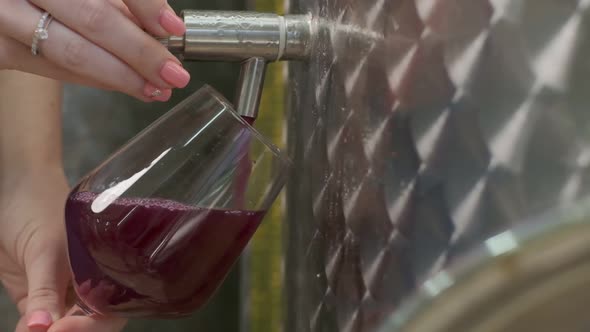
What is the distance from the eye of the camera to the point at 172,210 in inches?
20.7

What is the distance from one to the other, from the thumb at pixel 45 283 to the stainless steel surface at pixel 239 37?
0.23 metres

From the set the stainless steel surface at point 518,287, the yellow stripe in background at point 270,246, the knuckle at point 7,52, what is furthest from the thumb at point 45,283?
the stainless steel surface at point 518,287

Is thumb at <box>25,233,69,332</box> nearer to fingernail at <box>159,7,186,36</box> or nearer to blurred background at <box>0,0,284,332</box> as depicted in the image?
fingernail at <box>159,7,186,36</box>

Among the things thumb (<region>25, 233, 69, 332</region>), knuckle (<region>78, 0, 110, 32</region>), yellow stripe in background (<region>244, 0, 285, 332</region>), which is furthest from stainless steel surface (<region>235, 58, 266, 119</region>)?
yellow stripe in background (<region>244, 0, 285, 332</region>)

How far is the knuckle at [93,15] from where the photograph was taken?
53 cm

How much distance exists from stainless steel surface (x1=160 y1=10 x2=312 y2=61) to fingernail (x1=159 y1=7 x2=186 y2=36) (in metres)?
0.04

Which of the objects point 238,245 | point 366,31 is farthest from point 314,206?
point 366,31

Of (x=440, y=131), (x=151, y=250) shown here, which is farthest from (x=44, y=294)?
(x=440, y=131)

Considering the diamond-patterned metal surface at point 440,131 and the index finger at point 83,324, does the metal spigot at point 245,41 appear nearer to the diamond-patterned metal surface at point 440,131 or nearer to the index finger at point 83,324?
the diamond-patterned metal surface at point 440,131

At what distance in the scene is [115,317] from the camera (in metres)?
0.60

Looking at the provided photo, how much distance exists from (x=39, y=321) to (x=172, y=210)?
19 cm

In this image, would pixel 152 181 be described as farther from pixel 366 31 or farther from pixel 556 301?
pixel 556 301

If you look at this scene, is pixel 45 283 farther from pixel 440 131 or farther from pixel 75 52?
pixel 440 131

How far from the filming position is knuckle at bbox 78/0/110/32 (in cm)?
53
